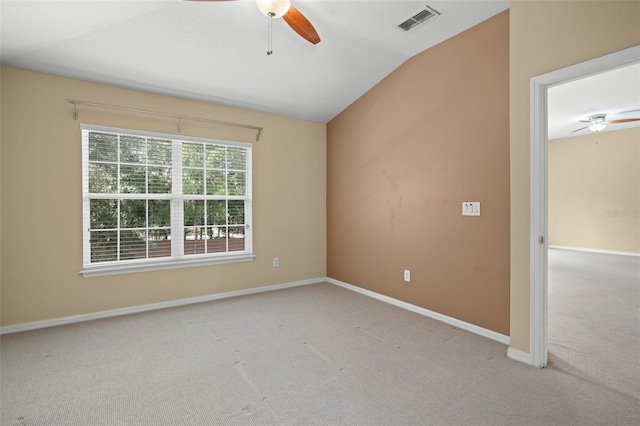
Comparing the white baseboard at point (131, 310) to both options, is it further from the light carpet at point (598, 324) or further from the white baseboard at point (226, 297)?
the light carpet at point (598, 324)

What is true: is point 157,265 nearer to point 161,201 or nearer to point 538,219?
point 161,201

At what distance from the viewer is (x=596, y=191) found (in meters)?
7.70

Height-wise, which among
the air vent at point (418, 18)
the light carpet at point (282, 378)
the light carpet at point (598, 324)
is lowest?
the light carpet at point (282, 378)

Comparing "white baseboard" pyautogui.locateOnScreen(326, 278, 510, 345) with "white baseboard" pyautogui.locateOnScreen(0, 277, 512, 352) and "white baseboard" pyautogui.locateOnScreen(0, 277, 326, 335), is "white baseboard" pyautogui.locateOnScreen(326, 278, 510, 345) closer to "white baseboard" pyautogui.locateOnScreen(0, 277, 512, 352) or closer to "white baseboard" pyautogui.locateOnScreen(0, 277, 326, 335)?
"white baseboard" pyautogui.locateOnScreen(0, 277, 512, 352)

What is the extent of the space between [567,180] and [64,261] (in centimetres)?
1020

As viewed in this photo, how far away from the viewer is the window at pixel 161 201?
3486mm

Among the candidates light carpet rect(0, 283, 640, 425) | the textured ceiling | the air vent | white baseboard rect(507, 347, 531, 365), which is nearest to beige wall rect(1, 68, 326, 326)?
the textured ceiling

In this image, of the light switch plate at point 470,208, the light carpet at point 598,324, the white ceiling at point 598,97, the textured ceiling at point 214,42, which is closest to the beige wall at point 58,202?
the textured ceiling at point 214,42

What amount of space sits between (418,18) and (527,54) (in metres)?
1.00

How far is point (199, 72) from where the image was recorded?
348cm

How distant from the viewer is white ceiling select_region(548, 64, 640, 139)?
4242mm

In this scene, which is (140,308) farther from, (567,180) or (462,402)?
(567,180)

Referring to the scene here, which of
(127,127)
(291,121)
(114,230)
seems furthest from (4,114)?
(291,121)

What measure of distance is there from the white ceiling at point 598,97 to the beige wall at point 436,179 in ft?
5.85
